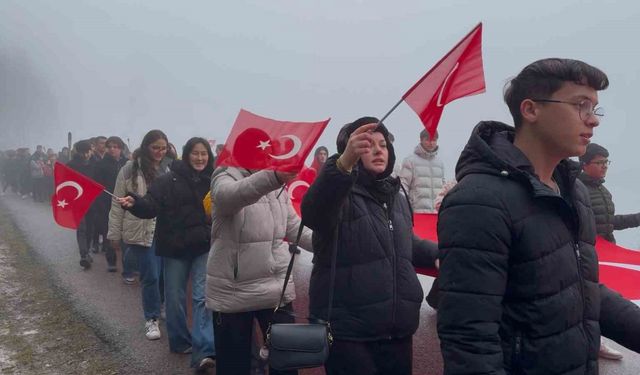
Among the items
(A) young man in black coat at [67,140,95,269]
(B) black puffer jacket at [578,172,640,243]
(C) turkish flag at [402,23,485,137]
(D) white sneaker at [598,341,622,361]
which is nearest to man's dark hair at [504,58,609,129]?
(C) turkish flag at [402,23,485,137]

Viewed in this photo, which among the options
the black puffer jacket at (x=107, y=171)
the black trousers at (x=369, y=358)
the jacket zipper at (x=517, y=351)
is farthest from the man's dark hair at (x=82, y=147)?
the jacket zipper at (x=517, y=351)

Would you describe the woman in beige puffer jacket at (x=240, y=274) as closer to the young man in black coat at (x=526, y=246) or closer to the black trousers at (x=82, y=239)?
the young man in black coat at (x=526, y=246)

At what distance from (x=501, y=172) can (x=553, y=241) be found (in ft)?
0.91

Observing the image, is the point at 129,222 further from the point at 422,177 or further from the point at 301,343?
the point at 301,343

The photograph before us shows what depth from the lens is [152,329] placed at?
5270 millimetres

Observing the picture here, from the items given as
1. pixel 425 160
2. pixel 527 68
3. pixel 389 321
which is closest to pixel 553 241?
pixel 527 68

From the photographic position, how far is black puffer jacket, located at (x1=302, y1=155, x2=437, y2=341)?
258cm

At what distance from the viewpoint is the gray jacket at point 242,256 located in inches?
133

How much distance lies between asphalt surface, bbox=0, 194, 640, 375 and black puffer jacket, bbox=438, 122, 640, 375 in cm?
292

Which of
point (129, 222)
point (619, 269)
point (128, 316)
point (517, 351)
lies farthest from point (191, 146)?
point (619, 269)

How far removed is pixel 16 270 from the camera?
866cm

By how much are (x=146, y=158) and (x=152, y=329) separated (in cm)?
176

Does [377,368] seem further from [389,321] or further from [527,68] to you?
[527,68]

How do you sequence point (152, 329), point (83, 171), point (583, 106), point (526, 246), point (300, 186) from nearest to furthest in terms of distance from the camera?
point (526, 246) → point (583, 106) → point (152, 329) → point (300, 186) → point (83, 171)
